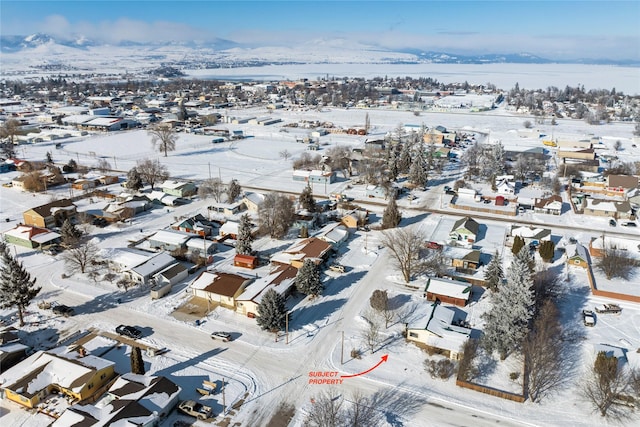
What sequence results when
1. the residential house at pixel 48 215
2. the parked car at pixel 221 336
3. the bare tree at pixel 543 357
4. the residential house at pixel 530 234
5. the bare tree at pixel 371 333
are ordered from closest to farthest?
the bare tree at pixel 543 357, the bare tree at pixel 371 333, the parked car at pixel 221 336, the residential house at pixel 530 234, the residential house at pixel 48 215

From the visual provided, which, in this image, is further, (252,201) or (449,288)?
(252,201)

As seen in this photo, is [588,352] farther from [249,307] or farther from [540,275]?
[249,307]

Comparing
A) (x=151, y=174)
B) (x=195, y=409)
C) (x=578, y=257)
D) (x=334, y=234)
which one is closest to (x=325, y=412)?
(x=195, y=409)

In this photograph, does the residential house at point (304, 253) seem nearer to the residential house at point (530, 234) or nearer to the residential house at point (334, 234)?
the residential house at point (334, 234)

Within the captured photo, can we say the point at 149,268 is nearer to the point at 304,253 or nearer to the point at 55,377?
the point at 55,377

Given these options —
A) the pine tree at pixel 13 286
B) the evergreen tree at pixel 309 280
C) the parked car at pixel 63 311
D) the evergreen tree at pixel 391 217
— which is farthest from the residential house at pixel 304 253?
the pine tree at pixel 13 286

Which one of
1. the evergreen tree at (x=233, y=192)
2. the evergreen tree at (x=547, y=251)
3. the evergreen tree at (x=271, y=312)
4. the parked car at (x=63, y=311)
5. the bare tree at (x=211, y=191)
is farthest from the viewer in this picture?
the bare tree at (x=211, y=191)
